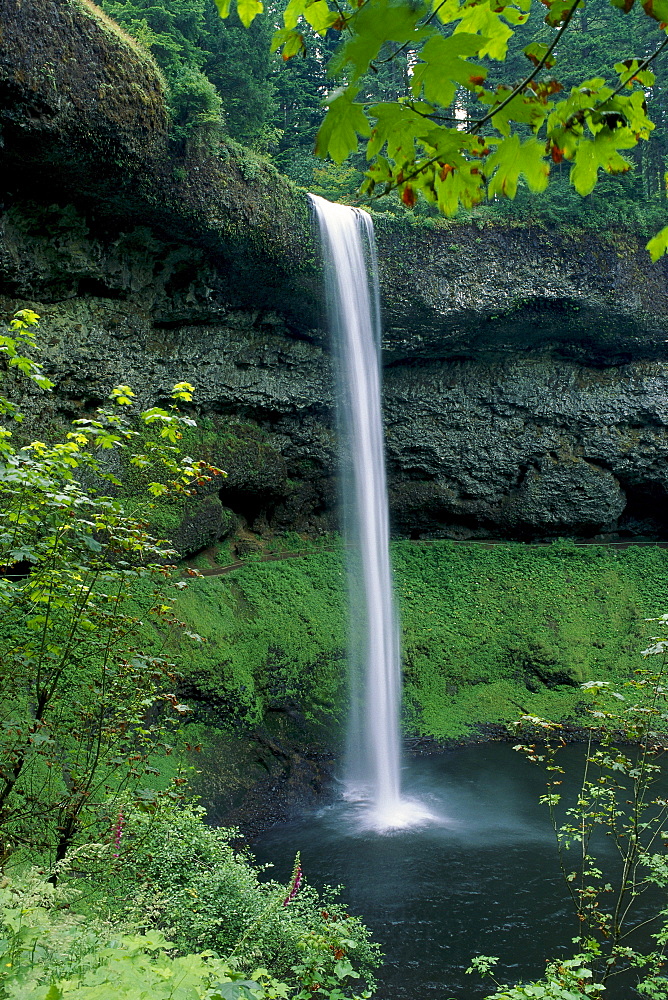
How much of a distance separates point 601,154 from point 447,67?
0.51 metres

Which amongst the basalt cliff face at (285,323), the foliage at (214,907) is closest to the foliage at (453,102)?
the foliage at (214,907)

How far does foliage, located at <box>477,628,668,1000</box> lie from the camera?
3.68 meters

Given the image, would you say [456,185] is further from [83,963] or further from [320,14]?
[83,963]

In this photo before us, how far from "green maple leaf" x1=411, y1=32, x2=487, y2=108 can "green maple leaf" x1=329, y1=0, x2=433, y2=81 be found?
62 mm

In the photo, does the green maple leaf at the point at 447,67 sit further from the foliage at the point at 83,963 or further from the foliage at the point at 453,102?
the foliage at the point at 83,963

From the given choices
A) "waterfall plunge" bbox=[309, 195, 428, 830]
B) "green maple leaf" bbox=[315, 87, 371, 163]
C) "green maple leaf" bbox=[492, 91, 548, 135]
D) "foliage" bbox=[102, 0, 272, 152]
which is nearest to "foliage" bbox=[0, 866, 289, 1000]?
"green maple leaf" bbox=[315, 87, 371, 163]

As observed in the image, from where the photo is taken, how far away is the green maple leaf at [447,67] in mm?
1430

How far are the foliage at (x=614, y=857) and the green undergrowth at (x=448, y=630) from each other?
132cm

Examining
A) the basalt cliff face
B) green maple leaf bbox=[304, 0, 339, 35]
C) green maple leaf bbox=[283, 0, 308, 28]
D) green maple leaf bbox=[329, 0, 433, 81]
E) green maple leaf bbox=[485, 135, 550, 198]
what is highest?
the basalt cliff face

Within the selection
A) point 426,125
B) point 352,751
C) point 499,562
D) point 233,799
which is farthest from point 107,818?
point 499,562

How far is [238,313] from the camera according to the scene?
13.4 metres

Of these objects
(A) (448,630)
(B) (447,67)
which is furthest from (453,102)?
(A) (448,630)

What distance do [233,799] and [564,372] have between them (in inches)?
516

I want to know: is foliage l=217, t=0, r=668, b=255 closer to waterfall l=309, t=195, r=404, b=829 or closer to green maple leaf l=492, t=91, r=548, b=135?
green maple leaf l=492, t=91, r=548, b=135
